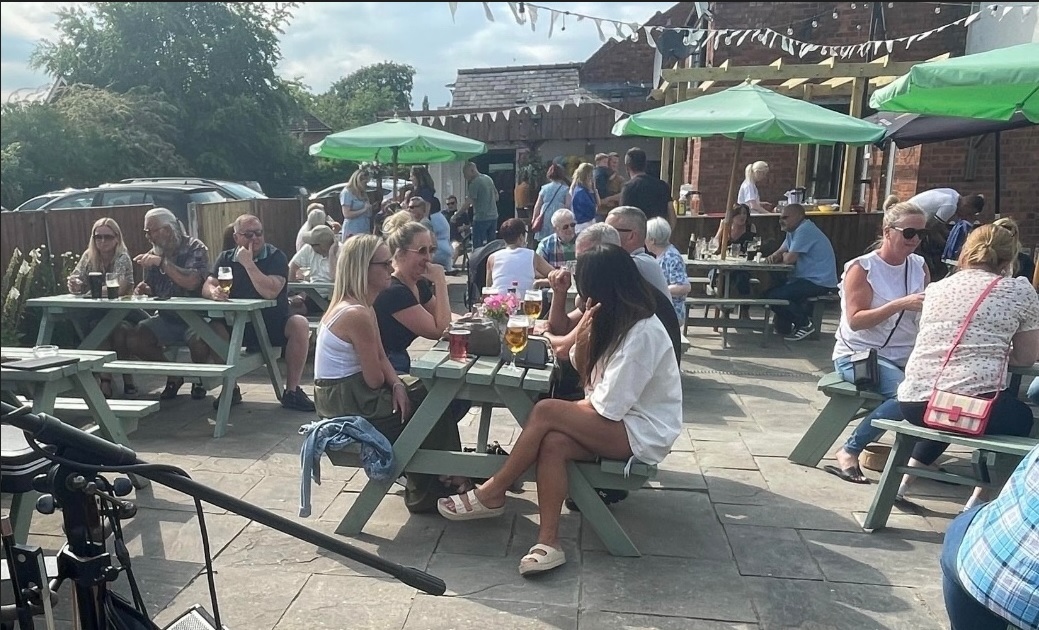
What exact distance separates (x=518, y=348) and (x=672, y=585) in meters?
1.08

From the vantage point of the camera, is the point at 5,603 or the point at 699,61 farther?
the point at 699,61

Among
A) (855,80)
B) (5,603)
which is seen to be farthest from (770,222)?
(5,603)

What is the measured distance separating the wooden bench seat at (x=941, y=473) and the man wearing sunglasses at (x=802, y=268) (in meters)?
3.71

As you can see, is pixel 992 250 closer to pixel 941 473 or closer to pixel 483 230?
pixel 941 473

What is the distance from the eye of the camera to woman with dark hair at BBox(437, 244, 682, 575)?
2.69 m

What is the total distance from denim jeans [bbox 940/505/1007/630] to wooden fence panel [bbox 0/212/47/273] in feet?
21.9

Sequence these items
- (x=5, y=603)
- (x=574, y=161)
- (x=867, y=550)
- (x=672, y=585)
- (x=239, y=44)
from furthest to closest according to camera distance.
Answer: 1. (x=239, y=44)
2. (x=574, y=161)
3. (x=867, y=550)
4. (x=672, y=585)
5. (x=5, y=603)

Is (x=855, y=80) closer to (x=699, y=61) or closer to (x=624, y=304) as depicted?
(x=699, y=61)

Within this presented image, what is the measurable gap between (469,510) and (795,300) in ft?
15.8

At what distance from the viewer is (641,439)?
108 inches

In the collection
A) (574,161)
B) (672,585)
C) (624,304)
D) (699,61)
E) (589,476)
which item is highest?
(699,61)

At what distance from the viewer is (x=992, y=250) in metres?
3.06

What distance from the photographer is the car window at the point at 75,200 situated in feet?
30.1

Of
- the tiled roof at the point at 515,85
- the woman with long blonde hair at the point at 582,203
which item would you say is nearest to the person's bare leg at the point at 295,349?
the woman with long blonde hair at the point at 582,203
